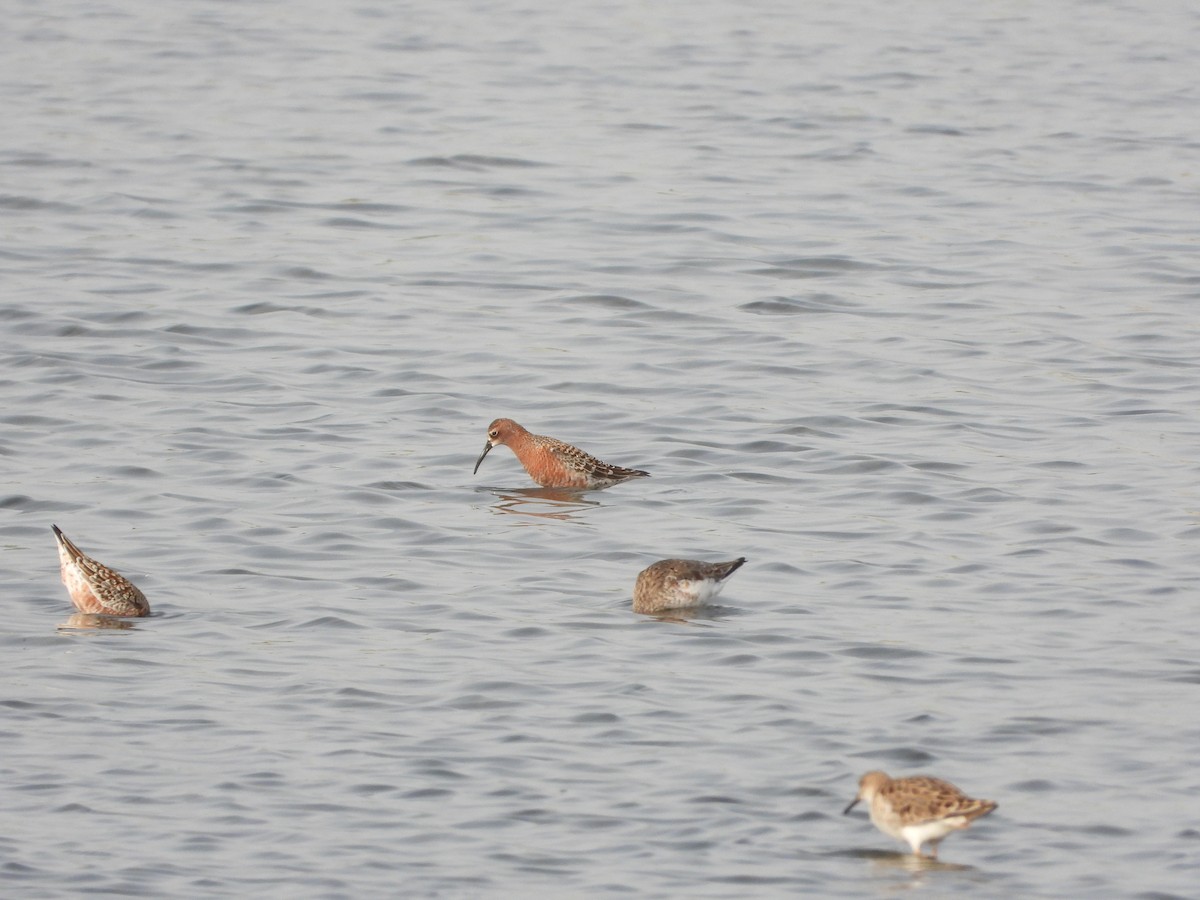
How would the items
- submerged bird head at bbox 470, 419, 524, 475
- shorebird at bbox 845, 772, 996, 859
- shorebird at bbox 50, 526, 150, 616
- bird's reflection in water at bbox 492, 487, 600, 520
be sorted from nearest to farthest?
shorebird at bbox 845, 772, 996, 859 → shorebird at bbox 50, 526, 150, 616 → bird's reflection in water at bbox 492, 487, 600, 520 → submerged bird head at bbox 470, 419, 524, 475

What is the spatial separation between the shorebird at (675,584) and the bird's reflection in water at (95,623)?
3472 millimetres

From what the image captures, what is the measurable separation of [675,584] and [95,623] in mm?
3914

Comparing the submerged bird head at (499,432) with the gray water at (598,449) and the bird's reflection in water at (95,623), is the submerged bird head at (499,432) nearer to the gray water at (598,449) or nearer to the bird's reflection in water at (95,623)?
the gray water at (598,449)

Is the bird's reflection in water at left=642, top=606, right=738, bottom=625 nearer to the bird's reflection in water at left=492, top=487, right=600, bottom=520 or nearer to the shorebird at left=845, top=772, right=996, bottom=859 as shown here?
the bird's reflection in water at left=492, top=487, right=600, bottom=520

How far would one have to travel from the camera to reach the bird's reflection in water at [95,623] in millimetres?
14016

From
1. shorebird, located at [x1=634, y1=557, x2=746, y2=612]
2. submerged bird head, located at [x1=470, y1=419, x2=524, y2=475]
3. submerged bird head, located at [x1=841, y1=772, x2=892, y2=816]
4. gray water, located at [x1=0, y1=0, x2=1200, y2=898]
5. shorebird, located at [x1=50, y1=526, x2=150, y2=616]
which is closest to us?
submerged bird head, located at [x1=841, y1=772, x2=892, y2=816]

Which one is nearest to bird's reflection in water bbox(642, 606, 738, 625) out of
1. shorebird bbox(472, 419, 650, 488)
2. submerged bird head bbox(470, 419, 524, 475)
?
shorebird bbox(472, 419, 650, 488)

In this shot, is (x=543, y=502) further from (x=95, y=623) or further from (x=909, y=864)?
(x=909, y=864)

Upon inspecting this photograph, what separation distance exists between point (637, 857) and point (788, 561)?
5.34 meters

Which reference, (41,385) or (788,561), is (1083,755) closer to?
(788,561)

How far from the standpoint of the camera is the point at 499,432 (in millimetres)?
18234

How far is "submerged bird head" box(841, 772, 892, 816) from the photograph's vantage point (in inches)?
413

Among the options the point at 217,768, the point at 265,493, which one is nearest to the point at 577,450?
the point at 265,493

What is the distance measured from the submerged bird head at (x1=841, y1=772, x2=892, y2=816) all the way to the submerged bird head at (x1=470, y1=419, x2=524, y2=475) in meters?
7.90
